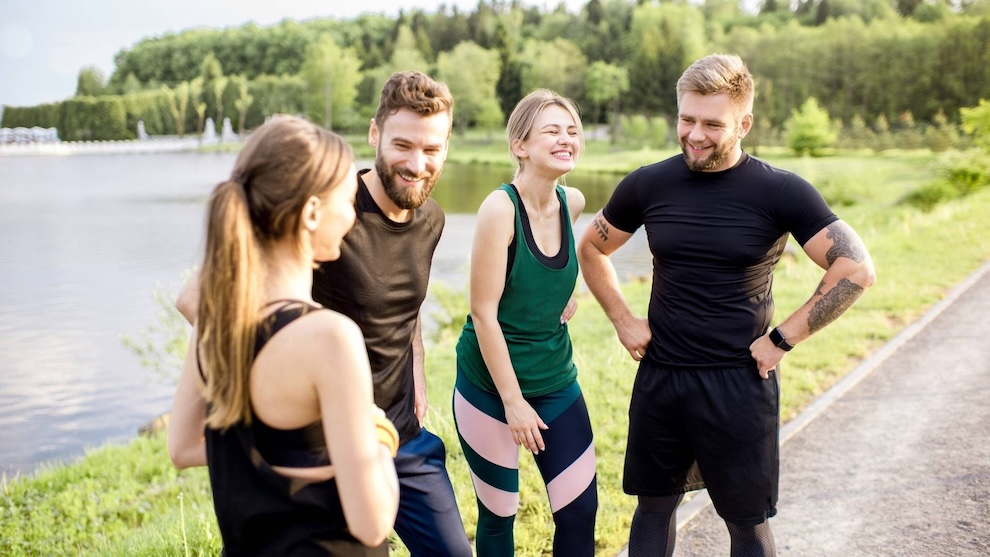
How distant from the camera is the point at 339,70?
107875mm

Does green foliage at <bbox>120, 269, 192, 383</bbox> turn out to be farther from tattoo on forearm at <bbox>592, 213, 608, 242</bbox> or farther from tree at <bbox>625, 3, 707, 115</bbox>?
tree at <bbox>625, 3, 707, 115</bbox>

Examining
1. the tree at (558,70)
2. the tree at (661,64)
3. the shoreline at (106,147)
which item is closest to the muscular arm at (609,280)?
the tree at (661,64)

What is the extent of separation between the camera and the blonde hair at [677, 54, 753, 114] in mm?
3043

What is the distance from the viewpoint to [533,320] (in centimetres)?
313

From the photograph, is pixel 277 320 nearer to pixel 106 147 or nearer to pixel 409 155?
pixel 409 155

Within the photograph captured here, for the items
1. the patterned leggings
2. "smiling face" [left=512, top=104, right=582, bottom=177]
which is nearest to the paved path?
the patterned leggings

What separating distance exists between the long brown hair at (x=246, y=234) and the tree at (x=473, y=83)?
9020 cm

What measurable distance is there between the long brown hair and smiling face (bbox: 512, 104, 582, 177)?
148 cm

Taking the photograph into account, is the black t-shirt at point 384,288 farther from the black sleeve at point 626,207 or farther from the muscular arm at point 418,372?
the black sleeve at point 626,207

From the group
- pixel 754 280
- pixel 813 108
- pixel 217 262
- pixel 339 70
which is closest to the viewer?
pixel 217 262

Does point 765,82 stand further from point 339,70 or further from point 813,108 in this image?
point 339,70

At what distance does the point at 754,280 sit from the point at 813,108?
55.2 m

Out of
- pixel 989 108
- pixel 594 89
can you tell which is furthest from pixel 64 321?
pixel 594 89

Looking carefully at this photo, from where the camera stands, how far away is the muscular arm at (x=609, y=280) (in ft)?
11.0
